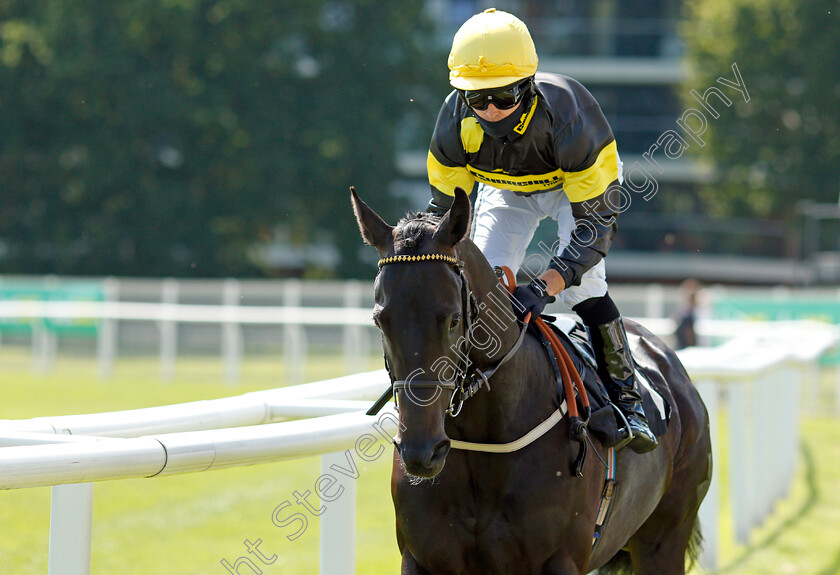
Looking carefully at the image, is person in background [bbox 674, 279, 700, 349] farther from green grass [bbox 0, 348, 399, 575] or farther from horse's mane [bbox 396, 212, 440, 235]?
horse's mane [bbox 396, 212, 440, 235]

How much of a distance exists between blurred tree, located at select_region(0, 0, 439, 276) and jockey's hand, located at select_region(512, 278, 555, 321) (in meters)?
25.1

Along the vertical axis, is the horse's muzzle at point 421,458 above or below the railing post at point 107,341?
above

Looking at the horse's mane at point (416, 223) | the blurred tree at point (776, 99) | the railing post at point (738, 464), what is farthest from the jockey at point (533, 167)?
the blurred tree at point (776, 99)

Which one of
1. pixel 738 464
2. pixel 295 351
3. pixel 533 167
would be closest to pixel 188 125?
pixel 295 351

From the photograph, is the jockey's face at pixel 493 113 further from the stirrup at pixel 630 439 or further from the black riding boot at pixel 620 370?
the stirrup at pixel 630 439

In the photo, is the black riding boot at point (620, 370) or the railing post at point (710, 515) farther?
the railing post at point (710, 515)

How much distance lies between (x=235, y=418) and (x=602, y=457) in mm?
1035

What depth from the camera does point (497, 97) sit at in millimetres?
2922

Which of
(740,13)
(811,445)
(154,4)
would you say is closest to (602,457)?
(811,445)

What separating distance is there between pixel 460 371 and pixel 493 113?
868mm

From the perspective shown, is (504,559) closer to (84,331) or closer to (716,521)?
(716,521)

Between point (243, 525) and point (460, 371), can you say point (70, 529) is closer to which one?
point (460, 371)

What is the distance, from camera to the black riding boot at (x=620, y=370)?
3.21 meters

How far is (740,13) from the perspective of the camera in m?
29.7
